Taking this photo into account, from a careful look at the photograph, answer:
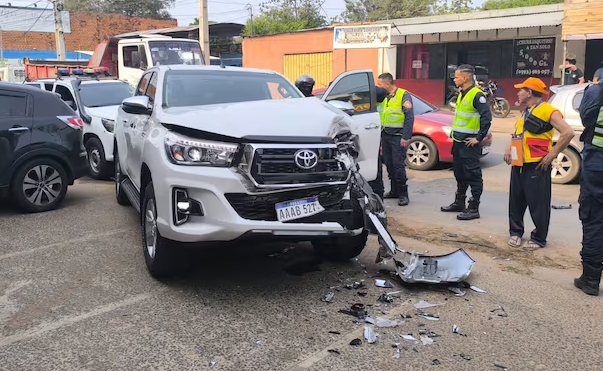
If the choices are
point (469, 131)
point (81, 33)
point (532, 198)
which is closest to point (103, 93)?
point (469, 131)

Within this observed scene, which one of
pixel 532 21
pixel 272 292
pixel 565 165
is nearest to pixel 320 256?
pixel 272 292

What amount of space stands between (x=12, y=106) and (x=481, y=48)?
18311mm

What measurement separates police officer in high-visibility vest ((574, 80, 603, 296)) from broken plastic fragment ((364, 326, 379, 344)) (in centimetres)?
197

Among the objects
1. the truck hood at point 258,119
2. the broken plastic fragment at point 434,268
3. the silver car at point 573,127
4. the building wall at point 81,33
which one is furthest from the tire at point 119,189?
the building wall at point 81,33

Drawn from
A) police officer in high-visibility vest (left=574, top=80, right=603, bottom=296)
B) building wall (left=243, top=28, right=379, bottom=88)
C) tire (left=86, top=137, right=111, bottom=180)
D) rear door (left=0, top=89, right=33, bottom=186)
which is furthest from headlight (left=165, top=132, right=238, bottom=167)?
building wall (left=243, top=28, right=379, bottom=88)

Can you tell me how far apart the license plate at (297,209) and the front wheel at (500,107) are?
15373 mm

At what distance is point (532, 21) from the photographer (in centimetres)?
1816

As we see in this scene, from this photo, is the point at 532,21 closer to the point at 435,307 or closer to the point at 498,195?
the point at 498,195

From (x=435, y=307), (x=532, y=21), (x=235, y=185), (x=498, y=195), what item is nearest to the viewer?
(x=235, y=185)

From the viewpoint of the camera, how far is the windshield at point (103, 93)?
404 inches

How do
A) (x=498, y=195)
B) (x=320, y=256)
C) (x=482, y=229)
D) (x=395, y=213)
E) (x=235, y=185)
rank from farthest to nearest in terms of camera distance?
(x=498, y=195)
(x=395, y=213)
(x=482, y=229)
(x=320, y=256)
(x=235, y=185)

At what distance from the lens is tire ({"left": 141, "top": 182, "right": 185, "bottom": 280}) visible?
14.2 ft

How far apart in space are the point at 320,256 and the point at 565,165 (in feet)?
17.5

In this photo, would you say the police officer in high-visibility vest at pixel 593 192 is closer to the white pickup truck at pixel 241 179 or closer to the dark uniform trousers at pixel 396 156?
the white pickup truck at pixel 241 179
